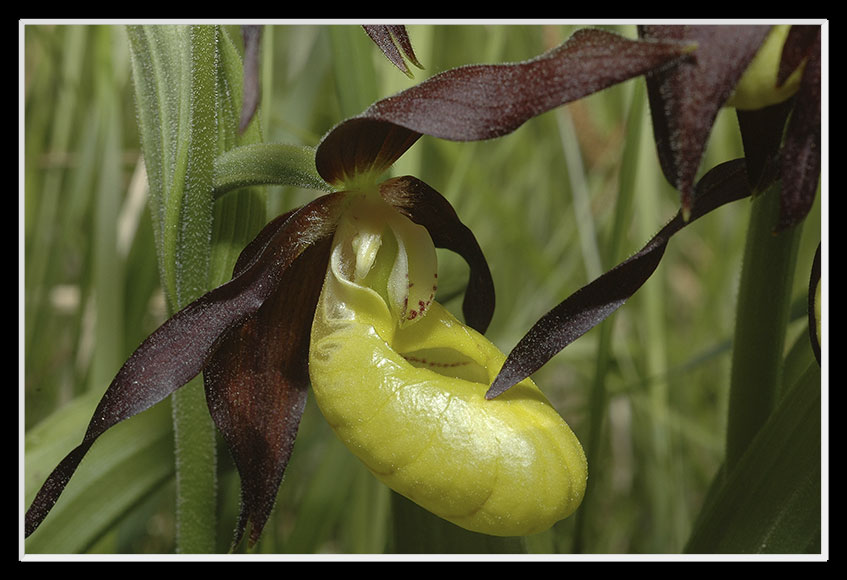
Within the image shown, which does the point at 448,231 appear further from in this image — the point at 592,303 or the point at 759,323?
the point at 759,323

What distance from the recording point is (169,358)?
1050mm

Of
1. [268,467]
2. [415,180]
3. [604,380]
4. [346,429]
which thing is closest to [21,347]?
[268,467]

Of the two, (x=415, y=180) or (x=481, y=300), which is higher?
(x=415, y=180)

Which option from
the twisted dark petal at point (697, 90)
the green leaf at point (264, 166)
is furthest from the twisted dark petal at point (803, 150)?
the green leaf at point (264, 166)

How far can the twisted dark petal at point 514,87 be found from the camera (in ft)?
2.68

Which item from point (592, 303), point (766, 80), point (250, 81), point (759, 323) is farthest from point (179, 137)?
point (759, 323)

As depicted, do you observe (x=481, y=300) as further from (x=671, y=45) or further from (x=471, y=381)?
(x=671, y=45)

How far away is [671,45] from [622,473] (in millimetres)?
1563

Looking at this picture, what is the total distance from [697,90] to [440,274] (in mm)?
588

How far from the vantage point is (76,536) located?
123cm

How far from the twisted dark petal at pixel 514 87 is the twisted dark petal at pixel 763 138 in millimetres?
195

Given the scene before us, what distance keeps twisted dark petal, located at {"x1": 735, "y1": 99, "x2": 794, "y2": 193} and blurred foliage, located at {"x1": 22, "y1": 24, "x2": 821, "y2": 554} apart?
29cm

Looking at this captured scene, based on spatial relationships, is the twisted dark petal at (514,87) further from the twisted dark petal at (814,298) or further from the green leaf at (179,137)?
the twisted dark petal at (814,298)

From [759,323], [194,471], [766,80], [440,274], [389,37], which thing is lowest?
[194,471]
